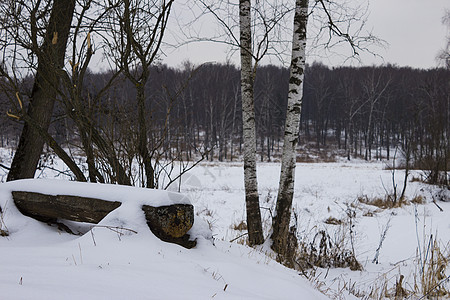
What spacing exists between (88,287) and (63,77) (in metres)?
2.63

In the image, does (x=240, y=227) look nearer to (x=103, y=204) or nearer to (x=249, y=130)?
(x=249, y=130)

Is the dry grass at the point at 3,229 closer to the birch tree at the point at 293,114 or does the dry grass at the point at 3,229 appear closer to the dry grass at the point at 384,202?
the birch tree at the point at 293,114

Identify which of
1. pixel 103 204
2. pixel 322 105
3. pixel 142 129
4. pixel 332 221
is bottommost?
pixel 332 221

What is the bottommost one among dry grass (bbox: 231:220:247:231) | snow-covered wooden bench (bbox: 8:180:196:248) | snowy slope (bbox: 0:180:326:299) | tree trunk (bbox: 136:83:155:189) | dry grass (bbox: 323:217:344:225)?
dry grass (bbox: 323:217:344:225)

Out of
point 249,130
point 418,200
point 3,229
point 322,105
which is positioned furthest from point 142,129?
point 322,105

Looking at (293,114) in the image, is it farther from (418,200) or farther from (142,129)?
(418,200)

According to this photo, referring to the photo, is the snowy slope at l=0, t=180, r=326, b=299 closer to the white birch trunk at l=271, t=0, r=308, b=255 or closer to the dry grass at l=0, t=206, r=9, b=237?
the dry grass at l=0, t=206, r=9, b=237

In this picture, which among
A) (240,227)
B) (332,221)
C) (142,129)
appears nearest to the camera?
(142,129)

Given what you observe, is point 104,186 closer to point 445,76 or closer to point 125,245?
point 125,245

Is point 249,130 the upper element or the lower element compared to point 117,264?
upper

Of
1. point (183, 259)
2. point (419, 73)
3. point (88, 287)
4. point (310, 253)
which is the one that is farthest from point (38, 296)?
point (419, 73)

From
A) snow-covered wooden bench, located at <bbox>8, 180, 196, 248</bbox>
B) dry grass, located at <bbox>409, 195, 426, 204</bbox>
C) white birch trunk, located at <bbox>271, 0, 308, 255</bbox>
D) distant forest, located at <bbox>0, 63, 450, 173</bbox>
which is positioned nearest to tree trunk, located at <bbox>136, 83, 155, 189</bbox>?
snow-covered wooden bench, located at <bbox>8, 180, 196, 248</bbox>

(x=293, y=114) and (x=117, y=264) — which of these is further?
(x=293, y=114)

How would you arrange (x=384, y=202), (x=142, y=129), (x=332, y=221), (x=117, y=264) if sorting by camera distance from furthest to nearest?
(x=384, y=202) → (x=332, y=221) → (x=142, y=129) → (x=117, y=264)
